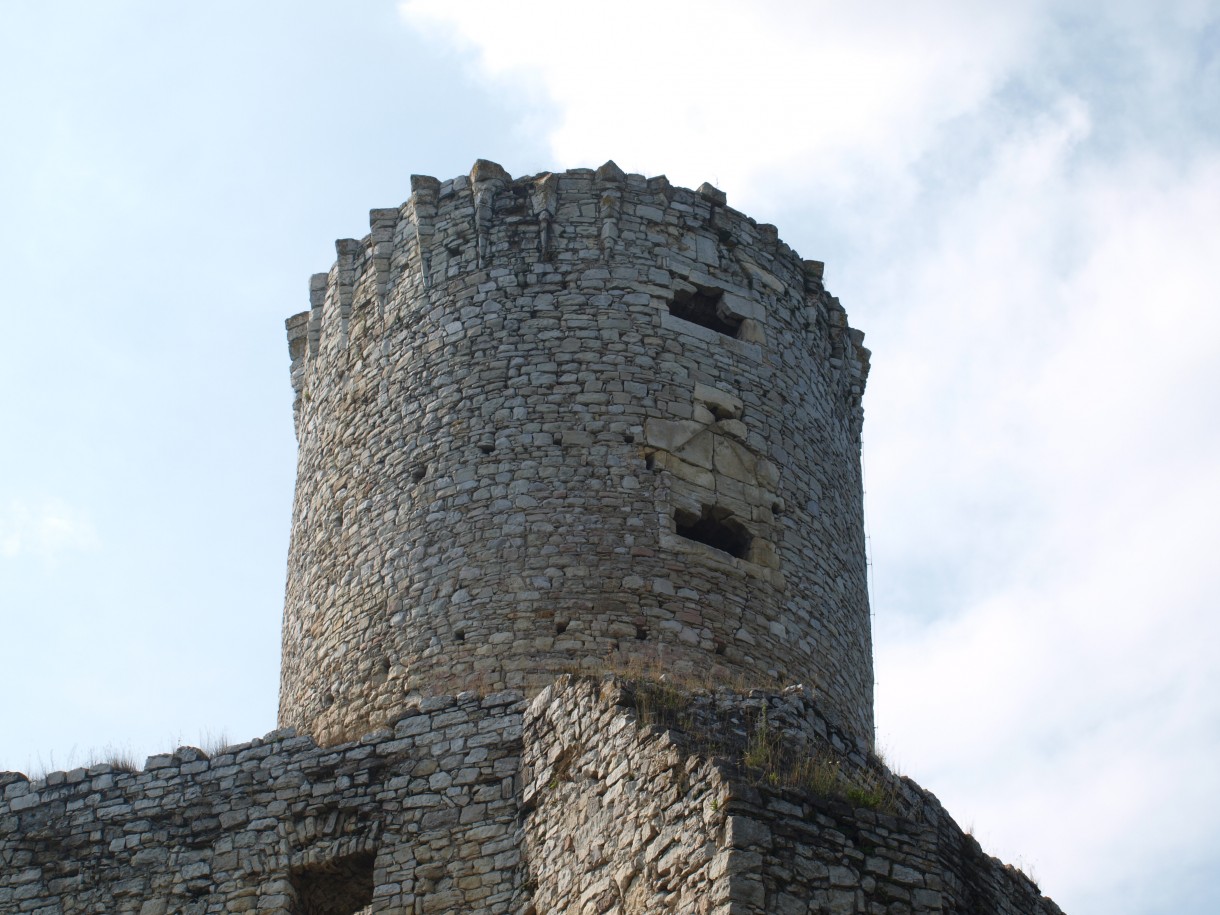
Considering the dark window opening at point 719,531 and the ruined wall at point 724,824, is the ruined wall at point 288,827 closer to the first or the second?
the ruined wall at point 724,824

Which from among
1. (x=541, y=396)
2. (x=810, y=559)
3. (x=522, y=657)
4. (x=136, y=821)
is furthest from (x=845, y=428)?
(x=136, y=821)

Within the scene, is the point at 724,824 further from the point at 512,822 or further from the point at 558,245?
the point at 558,245

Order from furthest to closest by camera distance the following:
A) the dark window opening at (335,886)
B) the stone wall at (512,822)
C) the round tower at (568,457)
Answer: the round tower at (568,457), the dark window opening at (335,886), the stone wall at (512,822)

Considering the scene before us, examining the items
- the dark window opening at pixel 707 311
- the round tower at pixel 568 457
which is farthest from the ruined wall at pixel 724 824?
the dark window opening at pixel 707 311

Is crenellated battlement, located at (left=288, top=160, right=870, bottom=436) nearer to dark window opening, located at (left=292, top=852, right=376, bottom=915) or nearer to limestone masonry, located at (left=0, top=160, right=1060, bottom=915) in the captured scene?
limestone masonry, located at (left=0, top=160, right=1060, bottom=915)

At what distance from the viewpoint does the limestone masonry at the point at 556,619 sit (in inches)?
469

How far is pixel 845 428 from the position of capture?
18.5m

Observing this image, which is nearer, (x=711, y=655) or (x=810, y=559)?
(x=711, y=655)

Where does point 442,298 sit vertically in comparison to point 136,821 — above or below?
above

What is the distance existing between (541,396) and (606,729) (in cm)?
429

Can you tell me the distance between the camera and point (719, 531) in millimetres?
16156

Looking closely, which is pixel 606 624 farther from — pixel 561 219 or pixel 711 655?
pixel 561 219

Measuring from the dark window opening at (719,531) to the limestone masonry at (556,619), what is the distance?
0.06ft

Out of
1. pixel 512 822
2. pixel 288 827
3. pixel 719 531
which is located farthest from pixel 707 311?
pixel 288 827
